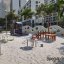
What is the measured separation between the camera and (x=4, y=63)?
9.18m

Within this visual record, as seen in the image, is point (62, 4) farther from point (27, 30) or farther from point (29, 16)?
point (29, 16)

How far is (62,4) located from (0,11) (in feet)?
31.8

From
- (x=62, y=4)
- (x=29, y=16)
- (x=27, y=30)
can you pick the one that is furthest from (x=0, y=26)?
(x=62, y=4)

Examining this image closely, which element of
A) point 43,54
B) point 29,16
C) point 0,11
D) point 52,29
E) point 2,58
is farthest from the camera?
point 29,16

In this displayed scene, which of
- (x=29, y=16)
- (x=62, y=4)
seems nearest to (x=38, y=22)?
(x=29, y=16)

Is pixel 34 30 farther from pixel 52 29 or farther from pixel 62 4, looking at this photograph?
pixel 62 4

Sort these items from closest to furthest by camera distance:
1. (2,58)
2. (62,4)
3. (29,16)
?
1. (2,58)
2. (62,4)
3. (29,16)

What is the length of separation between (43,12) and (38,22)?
7.19m

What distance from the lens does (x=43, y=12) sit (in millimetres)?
45844

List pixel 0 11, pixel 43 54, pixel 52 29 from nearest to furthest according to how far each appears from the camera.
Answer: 1. pixel 0 11
2. pixel 43 54
3. pixel 52 29

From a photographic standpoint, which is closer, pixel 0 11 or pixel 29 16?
pixel 0 11

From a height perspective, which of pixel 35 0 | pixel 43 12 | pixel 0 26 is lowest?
pixel 0 26

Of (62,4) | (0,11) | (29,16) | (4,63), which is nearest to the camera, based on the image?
(0,11)

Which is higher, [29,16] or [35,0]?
[35,0]
